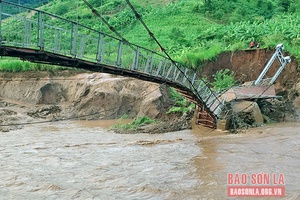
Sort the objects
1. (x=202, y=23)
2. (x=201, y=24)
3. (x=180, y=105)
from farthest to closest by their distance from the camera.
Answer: (x=202, y=23)
(x=201, y=24)
(x=180, y=105)

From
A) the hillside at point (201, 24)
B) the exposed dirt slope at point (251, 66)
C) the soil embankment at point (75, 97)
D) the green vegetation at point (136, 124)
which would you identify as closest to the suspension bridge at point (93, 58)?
the exposed dirt slope at point (251, 66)

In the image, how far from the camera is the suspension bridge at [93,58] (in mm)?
8867

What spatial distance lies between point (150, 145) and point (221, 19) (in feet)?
85.5

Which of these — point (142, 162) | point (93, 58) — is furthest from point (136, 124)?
point (93, 58)

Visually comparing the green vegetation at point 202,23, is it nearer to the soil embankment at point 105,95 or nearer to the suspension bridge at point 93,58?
the soil embankment at point 105,95

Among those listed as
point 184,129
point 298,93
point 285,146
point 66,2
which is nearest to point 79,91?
point 184,129

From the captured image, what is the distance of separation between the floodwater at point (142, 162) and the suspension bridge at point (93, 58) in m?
1.79

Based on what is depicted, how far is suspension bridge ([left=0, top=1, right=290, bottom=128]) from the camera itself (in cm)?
887

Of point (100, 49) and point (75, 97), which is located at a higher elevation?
point (100, 49)

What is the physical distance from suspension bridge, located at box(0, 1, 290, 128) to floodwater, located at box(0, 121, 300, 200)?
5.89 ft

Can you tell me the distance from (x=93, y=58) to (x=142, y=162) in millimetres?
3402

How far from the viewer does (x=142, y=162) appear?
1214 centimetres

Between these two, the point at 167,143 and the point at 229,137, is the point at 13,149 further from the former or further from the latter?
the point at 229,137

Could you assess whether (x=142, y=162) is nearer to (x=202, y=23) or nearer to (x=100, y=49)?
(x=100, y=49)
